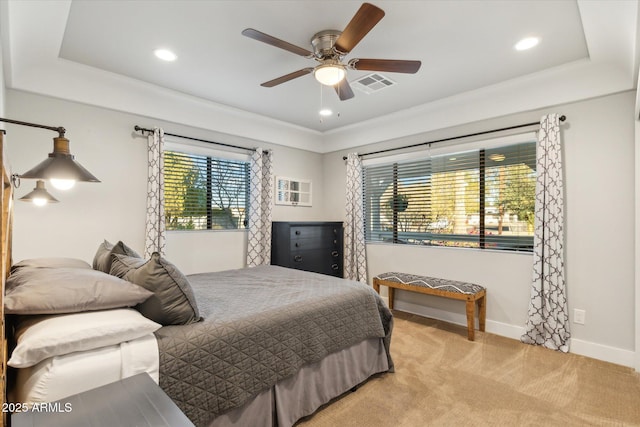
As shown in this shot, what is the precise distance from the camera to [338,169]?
16.6 ft

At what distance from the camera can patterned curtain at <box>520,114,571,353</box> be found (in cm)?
296

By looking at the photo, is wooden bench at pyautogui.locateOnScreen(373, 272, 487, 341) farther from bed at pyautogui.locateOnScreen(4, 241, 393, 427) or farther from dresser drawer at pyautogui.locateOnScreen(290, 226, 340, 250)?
bed at pyautogui.locateOnScreen(4, 241, 393, 427)

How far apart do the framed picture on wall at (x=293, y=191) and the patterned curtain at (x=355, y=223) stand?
2.36 ft

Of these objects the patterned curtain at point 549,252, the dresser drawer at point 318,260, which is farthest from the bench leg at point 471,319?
the dresser drawer at point 318,260

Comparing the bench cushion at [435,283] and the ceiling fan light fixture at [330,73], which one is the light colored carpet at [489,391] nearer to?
the bench cushion at [435,283]

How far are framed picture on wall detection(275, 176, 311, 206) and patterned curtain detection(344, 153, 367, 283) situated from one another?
72cm

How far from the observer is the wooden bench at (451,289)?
127 inches

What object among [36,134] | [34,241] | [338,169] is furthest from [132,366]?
[338,169]

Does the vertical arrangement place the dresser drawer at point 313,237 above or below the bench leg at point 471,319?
above

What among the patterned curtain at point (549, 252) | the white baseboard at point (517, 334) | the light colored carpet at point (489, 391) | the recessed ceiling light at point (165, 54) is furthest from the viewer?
the patterned curtain at point (549, 252)

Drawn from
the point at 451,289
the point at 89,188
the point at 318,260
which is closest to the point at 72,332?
the point at 89,188

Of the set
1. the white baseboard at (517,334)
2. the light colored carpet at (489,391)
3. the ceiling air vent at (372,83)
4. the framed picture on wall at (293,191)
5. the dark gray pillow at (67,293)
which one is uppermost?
the ceiling air vent at (372,83)

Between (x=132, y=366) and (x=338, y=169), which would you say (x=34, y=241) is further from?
(x=338, y=169)

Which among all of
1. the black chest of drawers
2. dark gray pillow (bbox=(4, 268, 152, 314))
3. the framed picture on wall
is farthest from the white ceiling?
dark gray pillow (bbox=(4, 268, 152, 314))
